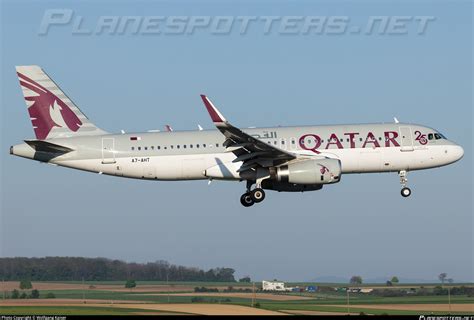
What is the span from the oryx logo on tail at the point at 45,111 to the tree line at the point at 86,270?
888 centimetres

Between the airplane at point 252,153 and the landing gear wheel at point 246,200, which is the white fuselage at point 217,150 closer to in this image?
the airplane at point 252,153

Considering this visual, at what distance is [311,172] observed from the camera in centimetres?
6706

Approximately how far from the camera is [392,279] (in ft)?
259

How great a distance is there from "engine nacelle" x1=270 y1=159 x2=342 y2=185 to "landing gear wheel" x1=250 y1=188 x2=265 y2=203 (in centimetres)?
201

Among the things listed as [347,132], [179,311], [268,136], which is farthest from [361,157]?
[179,311]

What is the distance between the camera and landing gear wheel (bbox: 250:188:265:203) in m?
69.6

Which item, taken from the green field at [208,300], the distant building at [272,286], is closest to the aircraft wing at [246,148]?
the green field at [208,300]

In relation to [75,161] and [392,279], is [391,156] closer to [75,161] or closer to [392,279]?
[392,279]

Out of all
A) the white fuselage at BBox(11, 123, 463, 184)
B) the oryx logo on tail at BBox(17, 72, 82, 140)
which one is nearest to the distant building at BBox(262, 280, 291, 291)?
the white fuselage at BBox(11, 123, 463, 184)

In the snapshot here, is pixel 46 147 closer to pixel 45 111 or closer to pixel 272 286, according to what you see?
pixel 45 111

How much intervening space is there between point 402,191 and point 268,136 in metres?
9.78

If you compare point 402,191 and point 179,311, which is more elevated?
point 402,191

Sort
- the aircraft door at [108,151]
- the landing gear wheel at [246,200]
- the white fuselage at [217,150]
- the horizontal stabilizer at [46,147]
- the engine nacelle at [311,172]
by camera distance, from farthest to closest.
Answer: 1. the landing gear wheel at [246,200]
2. the aircraft door at [108,151]
3. the white fuselage at [217,150]
4. the horizontal stabilizer at [46,147]
5. the engine nacelle at [311,172]

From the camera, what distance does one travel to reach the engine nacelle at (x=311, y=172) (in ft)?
219
